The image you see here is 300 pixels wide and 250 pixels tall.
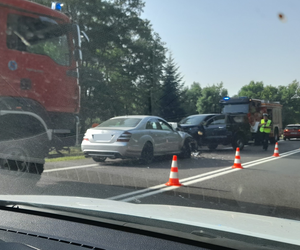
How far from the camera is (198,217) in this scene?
2.52 meters

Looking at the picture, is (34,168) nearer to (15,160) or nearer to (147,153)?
(15,160)

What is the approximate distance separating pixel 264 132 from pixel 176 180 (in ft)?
34.7

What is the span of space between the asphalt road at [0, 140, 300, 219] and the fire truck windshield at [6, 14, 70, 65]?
252 cm

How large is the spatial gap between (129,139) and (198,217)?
319 inches

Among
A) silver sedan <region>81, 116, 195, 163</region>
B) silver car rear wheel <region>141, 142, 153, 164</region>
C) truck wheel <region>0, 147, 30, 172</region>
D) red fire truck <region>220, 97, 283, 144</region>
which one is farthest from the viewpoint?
red fire truck <region>220, 97, 283, 144</region>

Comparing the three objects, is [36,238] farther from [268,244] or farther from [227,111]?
[227,111]

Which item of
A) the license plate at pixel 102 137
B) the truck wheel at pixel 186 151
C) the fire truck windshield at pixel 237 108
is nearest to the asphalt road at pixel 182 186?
the license plate at pixel 102 137

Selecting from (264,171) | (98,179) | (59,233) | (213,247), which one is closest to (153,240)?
(213,247)

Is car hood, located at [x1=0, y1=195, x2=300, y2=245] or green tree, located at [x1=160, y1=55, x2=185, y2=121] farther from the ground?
green tree, located at [x1=160, y1=55, x2=185, y2=121]

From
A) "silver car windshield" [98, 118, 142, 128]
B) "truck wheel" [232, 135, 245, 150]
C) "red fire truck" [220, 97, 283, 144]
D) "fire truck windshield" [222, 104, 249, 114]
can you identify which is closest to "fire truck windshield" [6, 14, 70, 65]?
"silver car windshield" [98, 118, 142, 128]

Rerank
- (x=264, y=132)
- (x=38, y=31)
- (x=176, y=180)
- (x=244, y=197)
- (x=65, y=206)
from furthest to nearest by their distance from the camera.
→ (x=264, y=132), (x=38, y=31), (x=176, y=180), (x=244, y=197), (x=65, y=206)

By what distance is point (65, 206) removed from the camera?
272cm

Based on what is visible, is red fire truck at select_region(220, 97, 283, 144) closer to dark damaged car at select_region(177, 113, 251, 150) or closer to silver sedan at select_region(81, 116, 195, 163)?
dark damaged car at select_region(177, 113, 251, 150)

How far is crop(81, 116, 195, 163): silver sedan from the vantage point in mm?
10516
